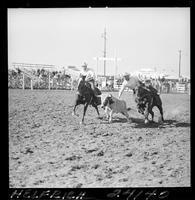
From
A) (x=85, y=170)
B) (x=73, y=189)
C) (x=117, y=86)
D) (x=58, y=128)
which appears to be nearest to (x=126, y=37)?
(x=117, y=86)

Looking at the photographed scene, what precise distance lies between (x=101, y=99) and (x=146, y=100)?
1.56ft

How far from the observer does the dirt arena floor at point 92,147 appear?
3.48 m

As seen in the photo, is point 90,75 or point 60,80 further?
point 60,80

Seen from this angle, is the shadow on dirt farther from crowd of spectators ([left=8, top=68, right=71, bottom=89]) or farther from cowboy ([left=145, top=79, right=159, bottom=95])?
crowd of spectators ([left=8, top=68, right=71, bottom=89])

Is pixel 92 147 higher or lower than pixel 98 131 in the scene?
lower

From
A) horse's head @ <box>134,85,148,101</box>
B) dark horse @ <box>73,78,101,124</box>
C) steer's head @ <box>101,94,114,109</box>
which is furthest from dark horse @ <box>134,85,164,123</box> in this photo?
dark horse @ <box>73,78,101,124</box>

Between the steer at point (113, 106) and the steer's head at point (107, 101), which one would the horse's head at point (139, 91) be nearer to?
the steer at point (113, 106)

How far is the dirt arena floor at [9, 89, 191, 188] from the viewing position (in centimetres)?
348

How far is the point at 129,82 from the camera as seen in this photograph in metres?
3.58

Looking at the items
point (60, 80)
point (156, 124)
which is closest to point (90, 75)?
point (60, 80)

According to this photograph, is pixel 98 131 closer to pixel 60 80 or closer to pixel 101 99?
pixel 101 99

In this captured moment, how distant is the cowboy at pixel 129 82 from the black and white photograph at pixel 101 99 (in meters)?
0.01

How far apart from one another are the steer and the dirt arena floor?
58mm
